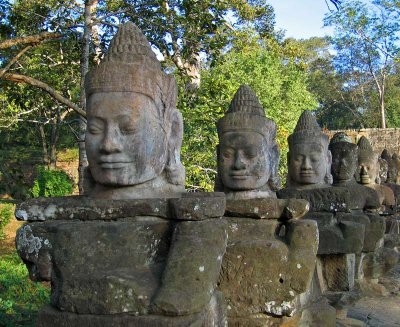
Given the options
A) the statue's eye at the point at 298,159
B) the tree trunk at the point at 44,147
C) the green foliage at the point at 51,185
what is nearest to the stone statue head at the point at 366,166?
the statue's eye at the point at 298,159

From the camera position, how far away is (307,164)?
4980mm

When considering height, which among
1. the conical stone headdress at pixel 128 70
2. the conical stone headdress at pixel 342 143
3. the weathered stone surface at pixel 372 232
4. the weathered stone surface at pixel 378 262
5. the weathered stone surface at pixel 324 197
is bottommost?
the weathered stone surface at pixel 378 262

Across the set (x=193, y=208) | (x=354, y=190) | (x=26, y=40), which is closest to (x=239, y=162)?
(x=193, y=208)

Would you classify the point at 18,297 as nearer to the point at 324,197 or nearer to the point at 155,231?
the point at 324,197

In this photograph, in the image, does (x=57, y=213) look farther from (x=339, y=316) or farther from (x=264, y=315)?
(x=339, y=316)

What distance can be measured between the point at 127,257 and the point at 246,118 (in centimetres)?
163

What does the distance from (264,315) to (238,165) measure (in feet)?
3.52

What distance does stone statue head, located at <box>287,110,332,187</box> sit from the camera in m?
4.99

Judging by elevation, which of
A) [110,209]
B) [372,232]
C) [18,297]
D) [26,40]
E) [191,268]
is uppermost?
[26,40]

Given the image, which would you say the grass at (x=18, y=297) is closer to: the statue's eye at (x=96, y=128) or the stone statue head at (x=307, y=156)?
the statue's eye at (x=96, y=128)

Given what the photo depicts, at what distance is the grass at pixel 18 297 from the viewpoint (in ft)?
15.6

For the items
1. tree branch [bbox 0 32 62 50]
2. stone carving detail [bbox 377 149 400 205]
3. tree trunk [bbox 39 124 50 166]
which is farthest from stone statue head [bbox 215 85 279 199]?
tree trunk [bbox 39 124 50 166]

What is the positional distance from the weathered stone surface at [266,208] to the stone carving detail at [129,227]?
0.63 m

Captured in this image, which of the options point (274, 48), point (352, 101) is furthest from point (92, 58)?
point (352, 101)
